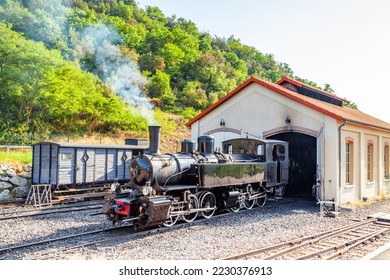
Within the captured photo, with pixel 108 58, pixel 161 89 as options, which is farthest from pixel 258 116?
pixel 161 89

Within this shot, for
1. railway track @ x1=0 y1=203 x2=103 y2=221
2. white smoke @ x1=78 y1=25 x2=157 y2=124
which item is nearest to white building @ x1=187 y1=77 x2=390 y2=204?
railway track @ x1=0 y1=203 x2=103 y2=221

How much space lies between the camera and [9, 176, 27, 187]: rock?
14297 millimetres

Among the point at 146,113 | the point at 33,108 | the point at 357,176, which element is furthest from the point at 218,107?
the point at 33,108

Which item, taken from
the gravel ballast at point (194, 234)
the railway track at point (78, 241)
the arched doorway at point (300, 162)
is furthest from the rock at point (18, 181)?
the arched doorway at point (300, 162)

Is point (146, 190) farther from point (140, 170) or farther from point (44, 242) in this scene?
point (44, 242)

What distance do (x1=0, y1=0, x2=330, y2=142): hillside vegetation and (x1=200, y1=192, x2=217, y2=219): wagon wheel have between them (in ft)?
24.6

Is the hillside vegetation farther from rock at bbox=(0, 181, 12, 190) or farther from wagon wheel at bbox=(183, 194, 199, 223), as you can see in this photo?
wagon wheel at bbox=(183, 194, 199, 223)

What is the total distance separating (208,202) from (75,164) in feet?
22.7

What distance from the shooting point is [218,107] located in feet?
54.6

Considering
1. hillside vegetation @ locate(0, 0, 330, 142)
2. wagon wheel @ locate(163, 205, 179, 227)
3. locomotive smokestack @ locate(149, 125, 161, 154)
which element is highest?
hillside vegetation @ locate(0, 0, 330, 142)

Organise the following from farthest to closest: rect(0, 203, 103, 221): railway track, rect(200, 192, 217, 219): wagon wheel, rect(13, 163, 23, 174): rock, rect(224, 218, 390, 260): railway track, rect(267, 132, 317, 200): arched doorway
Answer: rect(267, 132, 317, 200): arched doorway → rect(13, 163, 23, 174): rock → rect(0, 203, 103, 221): railway track → rect(200, 192, 217, 219): wagon wheel → rect(224, 218, 390, 260): railway track

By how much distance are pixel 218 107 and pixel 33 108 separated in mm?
14422

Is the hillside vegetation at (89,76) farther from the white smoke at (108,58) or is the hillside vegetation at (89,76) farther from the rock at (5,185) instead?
the rock at (5,185)

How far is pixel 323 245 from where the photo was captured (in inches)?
293
